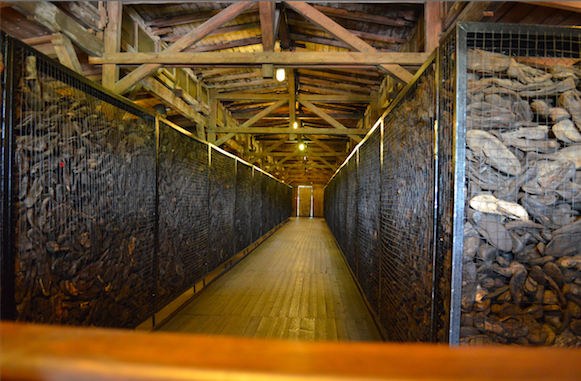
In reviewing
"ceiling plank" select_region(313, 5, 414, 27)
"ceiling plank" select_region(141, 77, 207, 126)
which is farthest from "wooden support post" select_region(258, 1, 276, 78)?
"ceiling plank" select_region(141, 77, 207, 126)

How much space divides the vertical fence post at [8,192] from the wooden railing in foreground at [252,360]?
168 cm

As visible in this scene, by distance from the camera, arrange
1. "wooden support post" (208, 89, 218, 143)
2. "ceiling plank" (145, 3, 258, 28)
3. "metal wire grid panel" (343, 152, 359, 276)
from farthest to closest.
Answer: "wooden support post" (208, 89, 218, 143) → "metal wire grid panel" (343, 152, 359, 276) → "ceiling plank" (145, 3, 258, 28)

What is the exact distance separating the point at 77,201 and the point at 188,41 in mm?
2592

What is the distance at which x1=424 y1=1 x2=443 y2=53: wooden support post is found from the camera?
11.0 ft

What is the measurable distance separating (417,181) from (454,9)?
2440 millimetres

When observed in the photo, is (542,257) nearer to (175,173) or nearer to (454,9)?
(454,9)

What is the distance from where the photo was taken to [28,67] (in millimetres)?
1711

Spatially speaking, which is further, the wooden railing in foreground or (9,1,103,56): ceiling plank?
(9,1,103,56): ceiling plank

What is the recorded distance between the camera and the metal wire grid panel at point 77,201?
5.58 ft

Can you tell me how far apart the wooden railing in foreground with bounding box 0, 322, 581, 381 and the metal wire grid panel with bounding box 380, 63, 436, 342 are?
146 cm

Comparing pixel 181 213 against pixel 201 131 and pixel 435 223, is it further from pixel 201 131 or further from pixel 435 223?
pixel 201 131

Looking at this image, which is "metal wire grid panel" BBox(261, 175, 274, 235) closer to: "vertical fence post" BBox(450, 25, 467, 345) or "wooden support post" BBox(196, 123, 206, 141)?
"wooden support post" BBox(196, 123, 206, 141)

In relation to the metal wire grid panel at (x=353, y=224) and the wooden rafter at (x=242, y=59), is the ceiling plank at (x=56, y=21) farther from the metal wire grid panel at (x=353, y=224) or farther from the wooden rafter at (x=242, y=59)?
the metal wire grid panel at (x=353, y=224)

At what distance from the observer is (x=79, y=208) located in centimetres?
207
